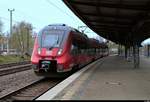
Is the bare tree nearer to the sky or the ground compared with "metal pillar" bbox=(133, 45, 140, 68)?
nearer to the sky

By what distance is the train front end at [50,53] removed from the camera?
2106 centimetres

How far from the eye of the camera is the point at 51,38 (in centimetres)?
2198

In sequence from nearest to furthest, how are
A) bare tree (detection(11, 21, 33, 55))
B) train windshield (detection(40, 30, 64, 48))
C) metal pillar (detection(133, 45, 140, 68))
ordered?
train windshield (detection(40, 30, 64, 48)), metal pillar (detection(133, 45, 140, 68)), bare tree (detection(11, 21, 33, 55))

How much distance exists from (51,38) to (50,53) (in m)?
1.06

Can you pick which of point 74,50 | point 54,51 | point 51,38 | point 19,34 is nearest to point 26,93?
point 54,51

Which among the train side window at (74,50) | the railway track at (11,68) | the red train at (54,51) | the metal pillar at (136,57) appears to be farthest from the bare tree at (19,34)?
the red train at (54,51)

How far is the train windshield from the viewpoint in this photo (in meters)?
21.7

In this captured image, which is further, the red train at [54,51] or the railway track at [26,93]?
the red train at [54,51]

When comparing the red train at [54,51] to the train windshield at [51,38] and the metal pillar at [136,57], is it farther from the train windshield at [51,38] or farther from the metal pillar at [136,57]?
the metal pillar at [136,57]

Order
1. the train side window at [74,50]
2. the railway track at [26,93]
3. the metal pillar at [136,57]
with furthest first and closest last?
the metal pillar at [136,57] < the train side window at [74,50] < the railway track at [26,93]

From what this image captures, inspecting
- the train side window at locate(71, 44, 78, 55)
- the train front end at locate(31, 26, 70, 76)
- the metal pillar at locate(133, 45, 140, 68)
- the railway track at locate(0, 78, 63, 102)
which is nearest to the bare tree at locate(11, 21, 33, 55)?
the metal pillar at locate(133, 45, 140, 68)

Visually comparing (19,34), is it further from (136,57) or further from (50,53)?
(50,53)

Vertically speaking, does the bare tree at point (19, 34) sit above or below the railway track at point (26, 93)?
above

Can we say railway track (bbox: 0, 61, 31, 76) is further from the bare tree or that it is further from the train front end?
the bare tree
